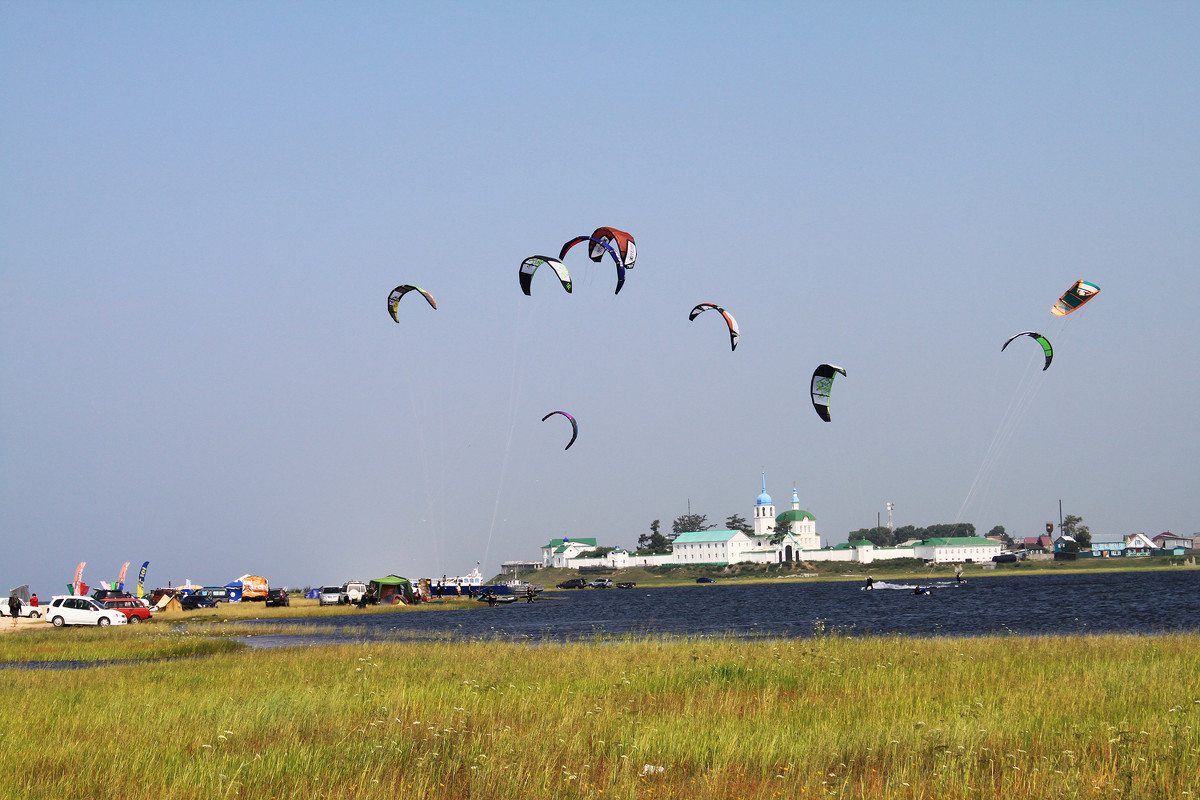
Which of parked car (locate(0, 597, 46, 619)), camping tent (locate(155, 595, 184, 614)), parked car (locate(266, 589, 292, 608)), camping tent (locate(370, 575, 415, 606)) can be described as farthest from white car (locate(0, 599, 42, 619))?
camping tent (locate(370, 575, 415, 606))

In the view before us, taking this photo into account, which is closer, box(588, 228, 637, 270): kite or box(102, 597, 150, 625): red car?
box(588, 228, 637, 270): kite

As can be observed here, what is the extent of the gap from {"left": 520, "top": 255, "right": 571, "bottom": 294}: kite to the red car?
102ft

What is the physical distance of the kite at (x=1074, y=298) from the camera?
34312 mm

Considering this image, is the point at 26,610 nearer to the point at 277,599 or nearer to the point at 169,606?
the point at 169,606

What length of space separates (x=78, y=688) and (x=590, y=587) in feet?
533

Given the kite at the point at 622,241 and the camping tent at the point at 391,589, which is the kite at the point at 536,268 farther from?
the camping tent at the point at 391,589

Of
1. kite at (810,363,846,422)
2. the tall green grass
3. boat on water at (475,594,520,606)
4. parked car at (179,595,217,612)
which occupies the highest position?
kite at (810,363,846,422)

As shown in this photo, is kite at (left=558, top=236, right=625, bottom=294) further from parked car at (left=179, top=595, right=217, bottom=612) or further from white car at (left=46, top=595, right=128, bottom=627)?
parked car at (left=179, top=595, right=217, bottom=612)

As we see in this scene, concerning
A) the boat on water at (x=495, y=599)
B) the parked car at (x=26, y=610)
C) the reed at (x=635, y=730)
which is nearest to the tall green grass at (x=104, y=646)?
the reed at (x=635, y=730)

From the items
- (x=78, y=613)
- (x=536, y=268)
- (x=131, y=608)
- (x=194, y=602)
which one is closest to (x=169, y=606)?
(x=194, y=602)

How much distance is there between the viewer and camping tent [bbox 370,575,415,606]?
7869 centimetres

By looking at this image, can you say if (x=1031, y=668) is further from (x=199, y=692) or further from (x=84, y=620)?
(x=84, y=620)

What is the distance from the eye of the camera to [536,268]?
3594 centimetres

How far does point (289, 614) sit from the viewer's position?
63.2 meters
